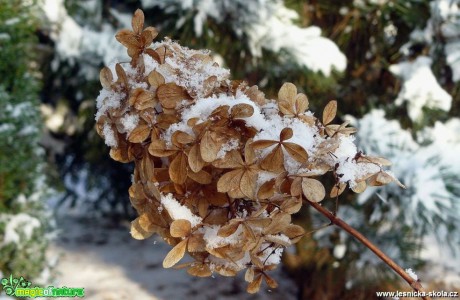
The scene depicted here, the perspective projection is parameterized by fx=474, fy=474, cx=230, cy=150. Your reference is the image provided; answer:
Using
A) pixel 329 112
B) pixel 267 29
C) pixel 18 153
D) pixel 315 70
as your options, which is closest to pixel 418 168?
pixel 315 70

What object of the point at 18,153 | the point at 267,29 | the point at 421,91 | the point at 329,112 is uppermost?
the point at 267,29

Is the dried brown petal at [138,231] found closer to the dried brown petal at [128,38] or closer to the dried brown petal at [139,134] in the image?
the dried brown petal at [139,134]

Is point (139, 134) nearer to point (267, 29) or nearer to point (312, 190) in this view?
point (312, 190)

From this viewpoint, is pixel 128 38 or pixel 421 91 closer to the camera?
pixel 128 38

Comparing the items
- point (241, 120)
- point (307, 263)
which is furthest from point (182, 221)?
point (307, 263)

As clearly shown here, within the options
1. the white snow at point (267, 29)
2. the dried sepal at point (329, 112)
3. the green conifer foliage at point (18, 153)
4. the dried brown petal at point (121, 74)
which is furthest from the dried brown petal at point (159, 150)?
the white snow at point (267, 29)

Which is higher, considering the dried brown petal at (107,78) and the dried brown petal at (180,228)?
the dried brown petal at (107,78)

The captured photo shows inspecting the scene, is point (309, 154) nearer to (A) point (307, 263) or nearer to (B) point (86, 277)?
(A) point (307, 263)
